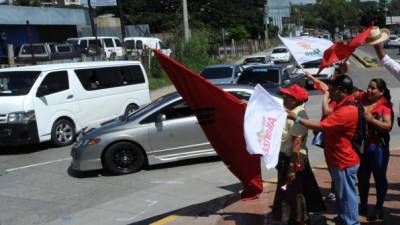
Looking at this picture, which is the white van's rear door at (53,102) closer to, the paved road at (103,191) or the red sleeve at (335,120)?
the paved road at (103,191)

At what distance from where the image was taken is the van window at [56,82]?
14.1 m

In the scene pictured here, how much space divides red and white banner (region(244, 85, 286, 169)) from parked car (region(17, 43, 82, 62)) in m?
27.5

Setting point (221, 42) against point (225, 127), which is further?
point (221, 42)

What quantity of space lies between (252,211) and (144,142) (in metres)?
4.07

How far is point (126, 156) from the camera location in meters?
10.6

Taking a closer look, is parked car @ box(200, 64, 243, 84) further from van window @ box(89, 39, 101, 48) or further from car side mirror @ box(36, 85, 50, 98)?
van window @ box(89, 39, 101, 48)

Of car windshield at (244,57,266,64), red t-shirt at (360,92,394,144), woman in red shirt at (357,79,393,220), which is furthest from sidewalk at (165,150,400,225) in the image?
car windshield at (244,57,266,64)

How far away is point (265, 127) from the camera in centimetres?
543

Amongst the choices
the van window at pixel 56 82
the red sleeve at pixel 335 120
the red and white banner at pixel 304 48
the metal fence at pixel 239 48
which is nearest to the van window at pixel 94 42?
the metal fence at pixel 239 48

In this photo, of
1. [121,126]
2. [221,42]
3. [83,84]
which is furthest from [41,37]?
[121,126]

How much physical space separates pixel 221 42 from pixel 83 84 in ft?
153

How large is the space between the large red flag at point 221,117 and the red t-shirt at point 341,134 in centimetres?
115

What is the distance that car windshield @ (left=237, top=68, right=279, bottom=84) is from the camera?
1831 centimetres

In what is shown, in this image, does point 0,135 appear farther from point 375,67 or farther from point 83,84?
point 375,67
